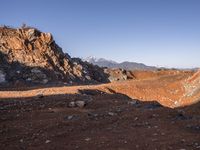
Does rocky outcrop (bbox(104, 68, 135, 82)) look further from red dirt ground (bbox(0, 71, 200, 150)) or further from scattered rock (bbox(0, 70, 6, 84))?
red dirt ground (bbox(0, 71, 200, 150))

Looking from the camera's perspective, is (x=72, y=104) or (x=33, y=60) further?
(x=33, y=60)

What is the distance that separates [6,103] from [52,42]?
26416 mm

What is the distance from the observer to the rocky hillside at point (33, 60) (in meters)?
→ 41.7

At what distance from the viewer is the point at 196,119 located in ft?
61.6

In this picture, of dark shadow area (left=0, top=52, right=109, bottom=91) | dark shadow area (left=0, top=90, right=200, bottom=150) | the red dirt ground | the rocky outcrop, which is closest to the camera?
the red dirt ground

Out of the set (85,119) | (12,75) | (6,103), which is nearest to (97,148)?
(85,119)

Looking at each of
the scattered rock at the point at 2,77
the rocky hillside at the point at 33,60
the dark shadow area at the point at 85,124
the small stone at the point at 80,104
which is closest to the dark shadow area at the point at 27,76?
the rocky hillside at the point at 33,60

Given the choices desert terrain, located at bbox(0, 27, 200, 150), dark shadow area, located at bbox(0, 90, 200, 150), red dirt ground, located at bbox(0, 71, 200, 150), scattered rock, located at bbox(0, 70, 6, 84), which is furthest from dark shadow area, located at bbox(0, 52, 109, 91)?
dark shadow area, located at bbox(0, 90, 200, 150)

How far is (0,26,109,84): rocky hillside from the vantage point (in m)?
41.7

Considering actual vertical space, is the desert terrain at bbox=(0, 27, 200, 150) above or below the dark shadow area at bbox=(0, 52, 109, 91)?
below

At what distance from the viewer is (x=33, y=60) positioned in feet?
147

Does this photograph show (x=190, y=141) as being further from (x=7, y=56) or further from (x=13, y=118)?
(x=7, y=56)

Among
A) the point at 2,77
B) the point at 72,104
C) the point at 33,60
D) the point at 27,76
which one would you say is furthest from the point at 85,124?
the point at 33,60

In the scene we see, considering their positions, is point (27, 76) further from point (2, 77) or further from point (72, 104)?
point (72, 104)
